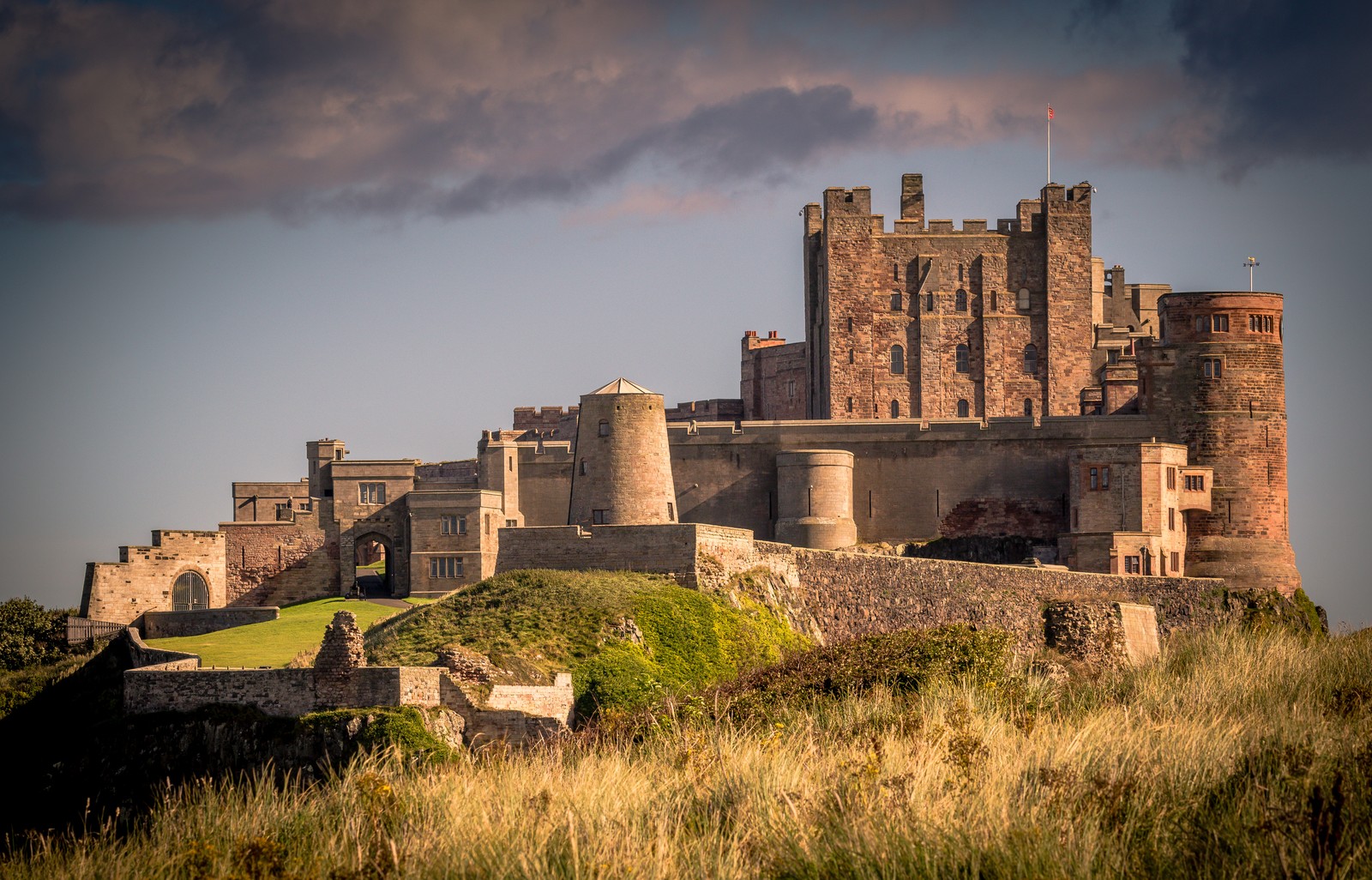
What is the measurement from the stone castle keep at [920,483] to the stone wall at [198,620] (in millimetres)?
1729

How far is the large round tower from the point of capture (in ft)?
169

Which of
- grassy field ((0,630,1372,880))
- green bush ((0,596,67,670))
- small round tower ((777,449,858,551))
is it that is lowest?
green bush ((0,596,67,670))

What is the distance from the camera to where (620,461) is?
4491 cm

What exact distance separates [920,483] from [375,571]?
63.6ft

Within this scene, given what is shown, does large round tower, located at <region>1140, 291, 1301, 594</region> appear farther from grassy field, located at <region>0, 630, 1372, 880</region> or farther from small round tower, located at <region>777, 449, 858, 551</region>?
grassy field, located at <region>0, 630, 1372, 880</region>

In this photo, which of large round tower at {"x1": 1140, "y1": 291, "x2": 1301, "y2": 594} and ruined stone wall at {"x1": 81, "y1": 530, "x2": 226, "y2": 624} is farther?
large round tower at {"x1": 1140, "y1": 291, "x2": 1301, "y2": 594}

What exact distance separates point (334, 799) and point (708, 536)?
27672 mm

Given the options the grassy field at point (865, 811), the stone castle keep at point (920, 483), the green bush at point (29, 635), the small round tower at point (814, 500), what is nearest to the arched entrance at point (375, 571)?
the stone castle keep at point (920, 483)

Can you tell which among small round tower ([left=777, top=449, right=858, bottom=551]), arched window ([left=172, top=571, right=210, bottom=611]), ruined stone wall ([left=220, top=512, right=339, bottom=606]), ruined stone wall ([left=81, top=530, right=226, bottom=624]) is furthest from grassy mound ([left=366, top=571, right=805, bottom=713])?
arched window ([left=172, top=571, right=210, bottom=611])

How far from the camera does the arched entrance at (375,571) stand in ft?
170

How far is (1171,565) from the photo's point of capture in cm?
4978

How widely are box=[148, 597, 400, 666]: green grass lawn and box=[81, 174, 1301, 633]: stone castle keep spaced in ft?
11.6

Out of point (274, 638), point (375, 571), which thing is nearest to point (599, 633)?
point (274, 638)

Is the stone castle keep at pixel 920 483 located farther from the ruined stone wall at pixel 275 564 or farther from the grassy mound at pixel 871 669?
the grassy mound at pixel 871 669
